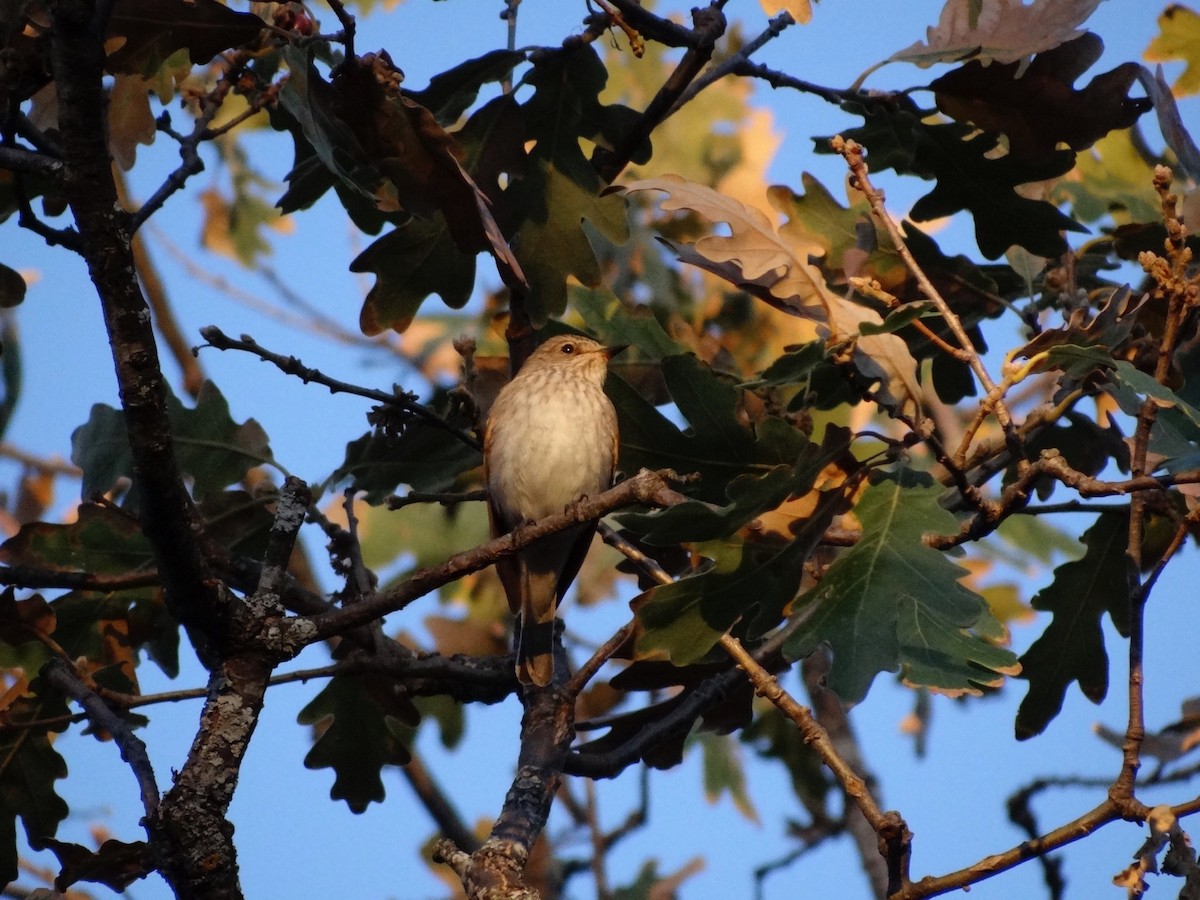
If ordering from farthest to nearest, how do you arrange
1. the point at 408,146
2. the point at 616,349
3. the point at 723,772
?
the point at 723,772 → the point at 616,349 → the point at 408,146

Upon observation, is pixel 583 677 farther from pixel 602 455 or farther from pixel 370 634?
pixel 602 455

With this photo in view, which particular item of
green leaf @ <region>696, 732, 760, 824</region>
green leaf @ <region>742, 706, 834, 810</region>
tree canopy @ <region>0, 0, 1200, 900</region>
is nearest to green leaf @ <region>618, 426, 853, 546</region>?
tree canopy @ <region>0, 0, 1200, 900</region>

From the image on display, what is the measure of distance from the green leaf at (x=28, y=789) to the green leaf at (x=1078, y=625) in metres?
2.93

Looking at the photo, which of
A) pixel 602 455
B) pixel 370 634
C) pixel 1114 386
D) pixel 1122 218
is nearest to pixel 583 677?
pixel 370 634

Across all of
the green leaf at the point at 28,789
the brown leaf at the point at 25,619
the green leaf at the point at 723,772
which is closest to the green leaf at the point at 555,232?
the brown leaf at the point at 25,619

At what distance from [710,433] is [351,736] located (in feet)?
5.96

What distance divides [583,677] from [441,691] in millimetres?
1004

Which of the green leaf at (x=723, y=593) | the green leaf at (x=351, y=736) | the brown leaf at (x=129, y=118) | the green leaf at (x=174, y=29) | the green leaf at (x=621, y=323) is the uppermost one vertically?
the brown leaf at (x=129, y=118)

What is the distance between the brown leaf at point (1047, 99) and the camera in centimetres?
375

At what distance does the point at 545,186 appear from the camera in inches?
163

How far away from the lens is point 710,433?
12.1 feet

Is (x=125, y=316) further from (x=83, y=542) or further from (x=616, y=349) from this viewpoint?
(x=616, y=349)

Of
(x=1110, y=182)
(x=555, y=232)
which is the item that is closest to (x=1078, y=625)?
(x=555, y=232)

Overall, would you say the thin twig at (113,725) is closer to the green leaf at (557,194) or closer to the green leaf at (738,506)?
the green leaf at (738,506)
